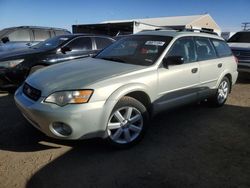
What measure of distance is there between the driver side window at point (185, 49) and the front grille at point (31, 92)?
80.0 inches

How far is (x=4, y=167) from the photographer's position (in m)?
2.98

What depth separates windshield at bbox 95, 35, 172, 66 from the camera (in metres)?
3.90

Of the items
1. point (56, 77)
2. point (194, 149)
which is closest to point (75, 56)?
point (56, 77)

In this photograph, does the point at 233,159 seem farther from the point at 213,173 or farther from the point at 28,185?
the point at 28,185

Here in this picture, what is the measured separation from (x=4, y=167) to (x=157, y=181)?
1802 mm

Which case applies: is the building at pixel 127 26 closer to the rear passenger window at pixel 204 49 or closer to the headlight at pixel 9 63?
the rear passenger window at pixel 204 49

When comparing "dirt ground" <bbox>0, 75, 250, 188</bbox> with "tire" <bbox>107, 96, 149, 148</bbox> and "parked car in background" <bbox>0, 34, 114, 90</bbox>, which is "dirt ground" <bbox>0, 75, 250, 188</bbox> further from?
"parked car in background" <bbox>0, 34, 114, 90</bbox>

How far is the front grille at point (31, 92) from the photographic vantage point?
3175 mm

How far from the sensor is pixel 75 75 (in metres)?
3.38

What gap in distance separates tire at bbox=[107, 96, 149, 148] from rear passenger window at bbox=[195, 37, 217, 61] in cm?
178

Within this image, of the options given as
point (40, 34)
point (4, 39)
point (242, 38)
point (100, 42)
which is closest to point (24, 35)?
point (40, 34)

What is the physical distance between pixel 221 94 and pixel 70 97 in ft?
12.4


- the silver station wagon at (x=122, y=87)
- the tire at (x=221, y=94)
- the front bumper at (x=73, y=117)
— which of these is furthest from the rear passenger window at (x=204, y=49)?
the front bumper at (x=73, y=117)

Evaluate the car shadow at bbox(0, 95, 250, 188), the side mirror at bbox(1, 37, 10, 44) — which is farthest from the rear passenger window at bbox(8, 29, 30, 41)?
the car shadow at bbox(0, 95, 250, 188)
